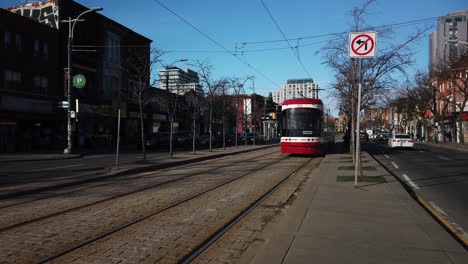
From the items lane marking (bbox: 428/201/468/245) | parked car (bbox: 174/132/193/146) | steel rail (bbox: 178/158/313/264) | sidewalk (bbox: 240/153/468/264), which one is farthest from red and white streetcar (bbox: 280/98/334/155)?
parked car (bbox: 174/132/193/146)

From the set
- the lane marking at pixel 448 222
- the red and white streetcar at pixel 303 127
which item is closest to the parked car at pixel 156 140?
the red and white streetcar at pixel 303 127

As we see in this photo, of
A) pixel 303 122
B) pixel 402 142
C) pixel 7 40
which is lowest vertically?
pixel 402 142

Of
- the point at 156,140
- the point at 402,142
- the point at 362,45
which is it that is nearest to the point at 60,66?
the point at 156,140

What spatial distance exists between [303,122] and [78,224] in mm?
17079

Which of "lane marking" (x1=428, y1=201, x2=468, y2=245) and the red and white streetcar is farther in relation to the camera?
the red and white streetcar

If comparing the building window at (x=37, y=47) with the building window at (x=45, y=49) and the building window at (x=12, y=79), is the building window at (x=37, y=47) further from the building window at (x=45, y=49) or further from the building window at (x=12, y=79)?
the building window at (x=12, y=79)

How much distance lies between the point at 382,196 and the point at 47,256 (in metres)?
7.56

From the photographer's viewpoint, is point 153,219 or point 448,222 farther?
point 153,219

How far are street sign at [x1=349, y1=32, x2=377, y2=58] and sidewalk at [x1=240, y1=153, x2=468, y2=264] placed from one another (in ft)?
12.8

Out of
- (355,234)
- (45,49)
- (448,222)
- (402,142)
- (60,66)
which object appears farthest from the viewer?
(402,142)

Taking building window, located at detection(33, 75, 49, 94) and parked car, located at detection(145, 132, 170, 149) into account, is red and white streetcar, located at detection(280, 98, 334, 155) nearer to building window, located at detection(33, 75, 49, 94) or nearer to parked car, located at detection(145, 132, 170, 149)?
parked car, located at detection(145, 132, 170, 149)

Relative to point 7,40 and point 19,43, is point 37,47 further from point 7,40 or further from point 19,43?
point 7,40

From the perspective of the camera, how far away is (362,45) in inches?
412

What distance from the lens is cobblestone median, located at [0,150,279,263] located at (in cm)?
532
